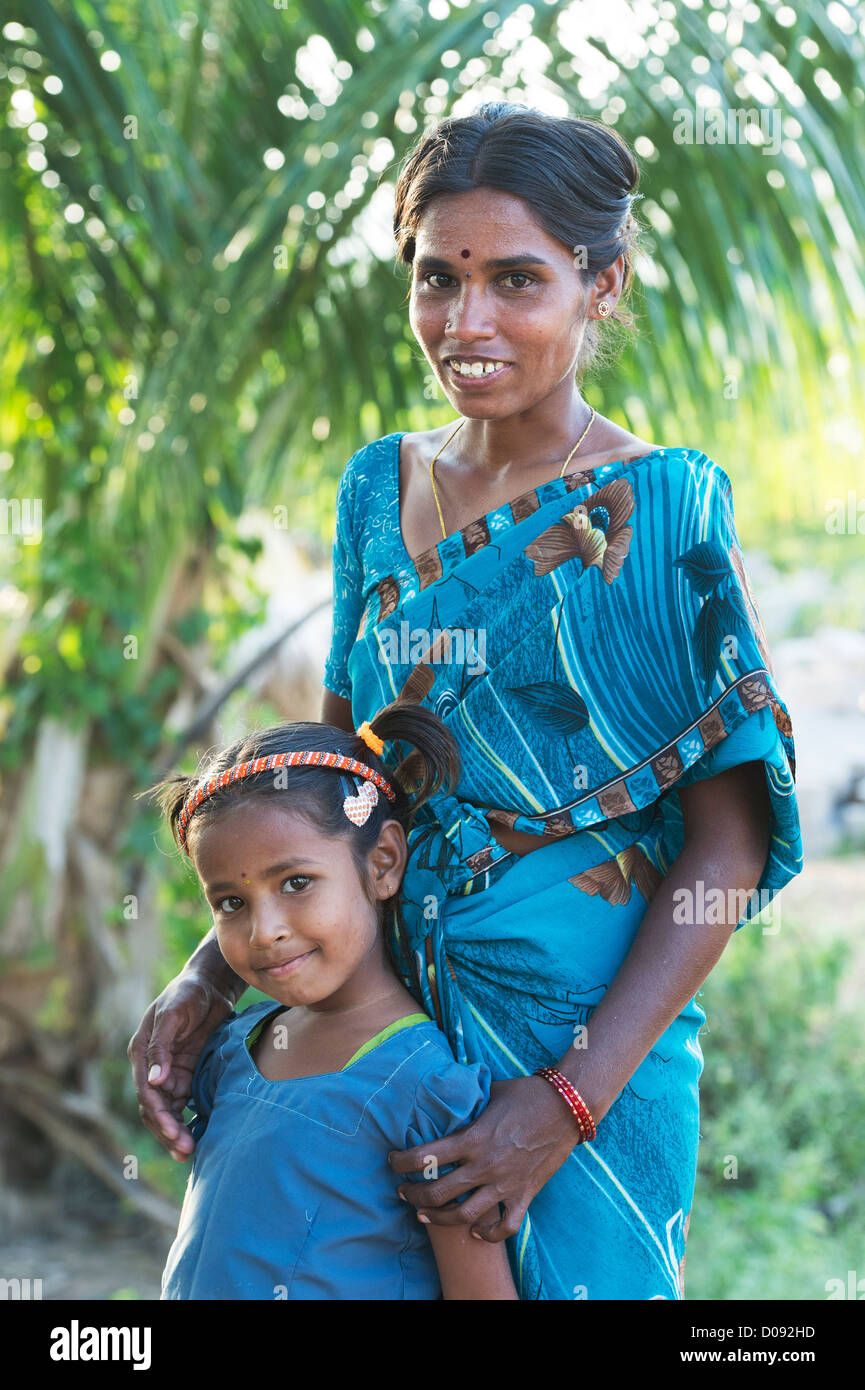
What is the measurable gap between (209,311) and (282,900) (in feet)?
6.91

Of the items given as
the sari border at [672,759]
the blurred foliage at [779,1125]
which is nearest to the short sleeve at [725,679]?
the sari border at [672,759]

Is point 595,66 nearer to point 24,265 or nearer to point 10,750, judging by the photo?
point 24,265

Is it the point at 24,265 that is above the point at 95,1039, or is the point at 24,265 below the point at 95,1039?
above

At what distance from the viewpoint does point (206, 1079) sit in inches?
60.9

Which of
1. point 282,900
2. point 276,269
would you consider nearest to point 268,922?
point 282,900

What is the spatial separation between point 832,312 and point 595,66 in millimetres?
811

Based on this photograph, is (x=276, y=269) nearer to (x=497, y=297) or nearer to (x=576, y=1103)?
(x=497, y=297)

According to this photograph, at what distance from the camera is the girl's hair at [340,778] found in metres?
1.39

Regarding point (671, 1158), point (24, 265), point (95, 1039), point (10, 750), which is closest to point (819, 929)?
point (95, 1039)

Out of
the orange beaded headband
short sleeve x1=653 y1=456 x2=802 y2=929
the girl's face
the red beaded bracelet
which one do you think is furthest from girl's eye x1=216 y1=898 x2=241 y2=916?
short sleeve x1=653 y1=456 x2=802 y2=929

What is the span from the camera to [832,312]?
3.19 meters

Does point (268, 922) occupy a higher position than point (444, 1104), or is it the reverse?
point (268, 922)

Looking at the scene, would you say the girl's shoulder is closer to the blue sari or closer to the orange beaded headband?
the blue sari

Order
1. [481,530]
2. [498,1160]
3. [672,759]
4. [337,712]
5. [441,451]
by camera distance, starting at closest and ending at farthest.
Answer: [498,1160]
[672,759]
[481,530]
[441,451]
[337,712]
